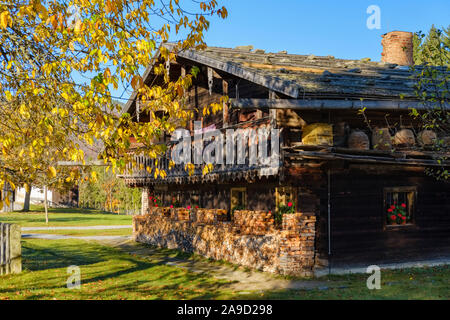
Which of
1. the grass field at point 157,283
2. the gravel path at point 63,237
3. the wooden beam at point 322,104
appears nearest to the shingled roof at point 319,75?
the wooden beam at point 322,104

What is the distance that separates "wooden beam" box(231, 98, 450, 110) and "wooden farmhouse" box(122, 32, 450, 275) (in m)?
0.03

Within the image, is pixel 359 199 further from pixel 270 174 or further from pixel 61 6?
pixel 61 6

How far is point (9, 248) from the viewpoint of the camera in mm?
15289

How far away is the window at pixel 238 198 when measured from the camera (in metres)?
18.9

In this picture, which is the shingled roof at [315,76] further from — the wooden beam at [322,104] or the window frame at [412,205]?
the window frame at [412,205]

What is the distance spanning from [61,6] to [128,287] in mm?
7200

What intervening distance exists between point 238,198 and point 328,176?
17.1 ft

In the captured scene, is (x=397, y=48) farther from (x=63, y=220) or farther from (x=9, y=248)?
(x=63, y=220)

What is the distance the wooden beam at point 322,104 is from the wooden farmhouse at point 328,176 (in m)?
0.03

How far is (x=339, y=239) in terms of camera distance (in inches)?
595

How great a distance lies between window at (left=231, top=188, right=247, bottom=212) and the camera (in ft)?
61.9

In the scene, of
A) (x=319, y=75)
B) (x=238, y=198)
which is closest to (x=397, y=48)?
(x=319, y=75)

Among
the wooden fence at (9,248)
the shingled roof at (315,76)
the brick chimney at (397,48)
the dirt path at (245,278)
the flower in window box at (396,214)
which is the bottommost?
the dirt path at (245,278)
